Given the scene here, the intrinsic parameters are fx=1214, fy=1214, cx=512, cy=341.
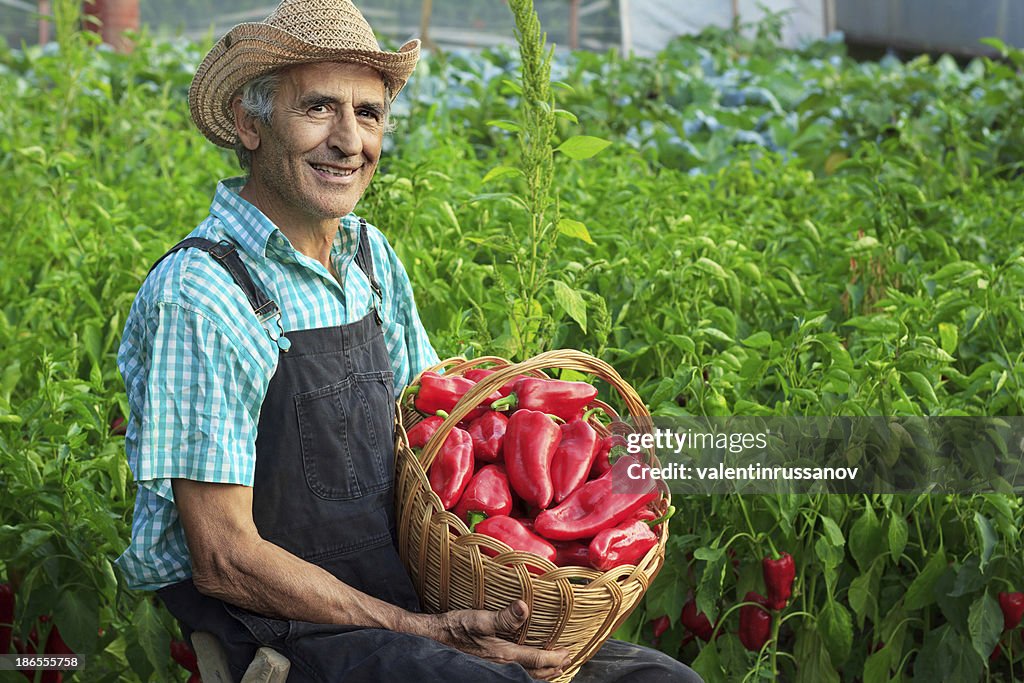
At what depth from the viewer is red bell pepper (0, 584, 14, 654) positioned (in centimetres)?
260

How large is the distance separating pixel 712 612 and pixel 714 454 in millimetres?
351

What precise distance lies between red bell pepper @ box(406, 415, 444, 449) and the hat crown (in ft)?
2.22

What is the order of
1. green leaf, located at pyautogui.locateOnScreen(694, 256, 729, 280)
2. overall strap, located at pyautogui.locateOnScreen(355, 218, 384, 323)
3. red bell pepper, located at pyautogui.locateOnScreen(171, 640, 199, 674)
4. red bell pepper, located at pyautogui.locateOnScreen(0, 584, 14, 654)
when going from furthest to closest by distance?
green leaf, located at pyautogui.locateOnScreen(694, 256, 729, 280)
red bell pepper, located at pyautogui.locateOnScreen(0, 584, 14, 654)
red bell pepper, located at pyautogui.locateOnScreen(171, 640, 199, 674)
overall strap, located at pyautogui.locateOnScreen(355, 218, 384, 323)

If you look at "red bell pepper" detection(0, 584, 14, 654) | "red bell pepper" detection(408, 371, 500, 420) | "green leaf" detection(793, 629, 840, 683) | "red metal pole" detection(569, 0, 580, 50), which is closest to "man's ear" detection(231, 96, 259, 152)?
"red bell pepper" detection(408, 371, 500, 420)

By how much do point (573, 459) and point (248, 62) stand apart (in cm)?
90

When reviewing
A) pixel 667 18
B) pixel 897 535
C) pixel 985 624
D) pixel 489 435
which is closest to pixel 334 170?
pixel 489 435

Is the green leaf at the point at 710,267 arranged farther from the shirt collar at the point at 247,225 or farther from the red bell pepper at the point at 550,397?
the shirt collar at the point at 247,225

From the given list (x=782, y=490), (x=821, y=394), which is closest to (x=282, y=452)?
(x=782, y=490)

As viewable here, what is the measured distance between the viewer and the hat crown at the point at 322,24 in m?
2.11

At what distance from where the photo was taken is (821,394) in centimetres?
289

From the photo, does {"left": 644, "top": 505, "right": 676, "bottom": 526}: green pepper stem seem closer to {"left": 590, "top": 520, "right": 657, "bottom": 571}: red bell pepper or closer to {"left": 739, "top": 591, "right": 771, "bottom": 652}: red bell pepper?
{"left": 590, "top": 520, "right": 657, "bottom": 571}: red bell pepper

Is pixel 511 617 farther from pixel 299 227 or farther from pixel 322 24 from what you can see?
pixel 322 24

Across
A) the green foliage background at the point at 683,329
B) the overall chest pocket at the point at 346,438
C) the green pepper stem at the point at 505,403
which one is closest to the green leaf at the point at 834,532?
the green foliage background at the point at 683,329

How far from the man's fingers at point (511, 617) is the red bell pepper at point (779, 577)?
903 mm
